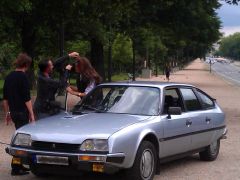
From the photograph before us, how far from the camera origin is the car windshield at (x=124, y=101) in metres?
8.48

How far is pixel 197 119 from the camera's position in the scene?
931 centimetres

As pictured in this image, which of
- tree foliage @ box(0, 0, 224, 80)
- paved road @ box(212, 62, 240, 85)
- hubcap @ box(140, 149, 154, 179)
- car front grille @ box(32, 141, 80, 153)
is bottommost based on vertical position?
paved road @ box(212, 62, 240, 85)

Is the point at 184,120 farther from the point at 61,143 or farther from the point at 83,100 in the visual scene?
the point at 61,143

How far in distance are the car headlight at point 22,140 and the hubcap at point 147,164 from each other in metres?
1.45

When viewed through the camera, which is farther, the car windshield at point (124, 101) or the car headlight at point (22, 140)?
the car windshield at point (124, 101)

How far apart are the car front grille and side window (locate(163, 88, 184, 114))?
2.04 m

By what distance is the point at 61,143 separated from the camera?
719 centimetres

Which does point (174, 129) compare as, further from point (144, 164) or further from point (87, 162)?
point (87, 162)

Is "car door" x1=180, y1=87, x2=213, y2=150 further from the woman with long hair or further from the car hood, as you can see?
the woman with long hair

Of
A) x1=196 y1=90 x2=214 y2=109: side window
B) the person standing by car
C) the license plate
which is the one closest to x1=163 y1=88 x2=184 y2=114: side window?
x1=196 y1=90 x2=214 y2=109: side window

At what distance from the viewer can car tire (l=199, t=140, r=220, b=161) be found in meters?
9.95

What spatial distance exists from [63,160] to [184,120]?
2426mm

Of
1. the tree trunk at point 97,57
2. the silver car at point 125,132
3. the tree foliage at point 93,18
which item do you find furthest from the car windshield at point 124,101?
the tree trunk at point 97,57

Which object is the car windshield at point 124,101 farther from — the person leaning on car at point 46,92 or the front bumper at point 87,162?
the front bumper at point 87,162
